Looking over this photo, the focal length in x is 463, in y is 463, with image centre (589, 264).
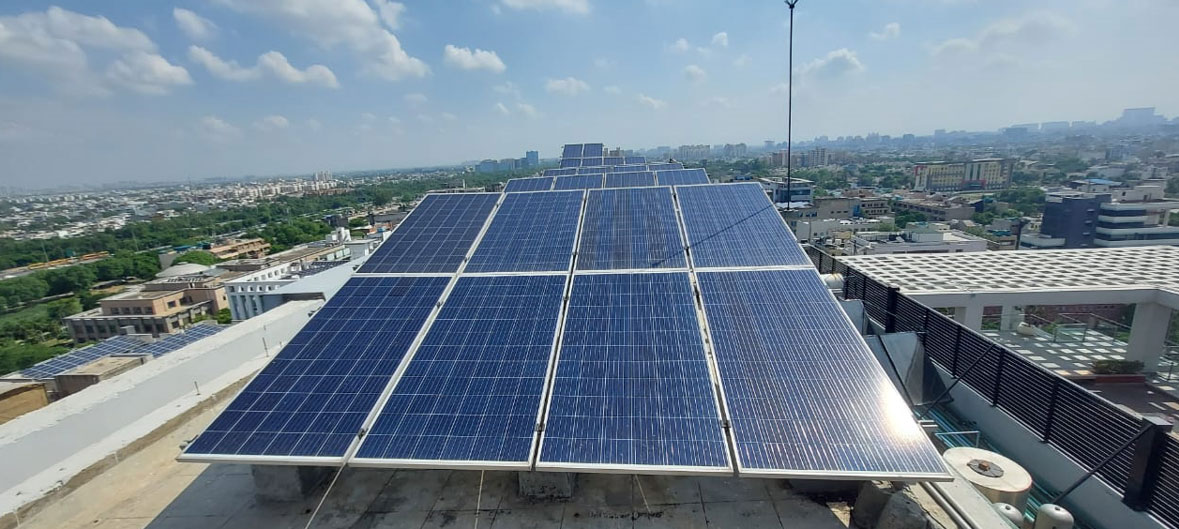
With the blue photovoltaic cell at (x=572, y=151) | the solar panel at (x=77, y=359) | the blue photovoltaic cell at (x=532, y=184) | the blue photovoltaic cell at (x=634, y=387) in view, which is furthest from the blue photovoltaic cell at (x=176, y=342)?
the blue photovoltaic cell at (x=572, y=151)

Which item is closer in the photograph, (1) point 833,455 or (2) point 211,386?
(1) point 833,455

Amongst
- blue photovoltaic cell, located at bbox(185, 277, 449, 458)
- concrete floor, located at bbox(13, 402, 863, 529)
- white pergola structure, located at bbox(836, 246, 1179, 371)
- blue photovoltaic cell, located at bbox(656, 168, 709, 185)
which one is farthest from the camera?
blue photovoltaic cell, located at bbox(656, 168, 709, 185)

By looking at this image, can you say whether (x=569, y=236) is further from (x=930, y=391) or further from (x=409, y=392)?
(x=930, y=391)

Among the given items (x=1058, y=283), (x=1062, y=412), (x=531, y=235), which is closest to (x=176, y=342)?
(x=531, y=235)

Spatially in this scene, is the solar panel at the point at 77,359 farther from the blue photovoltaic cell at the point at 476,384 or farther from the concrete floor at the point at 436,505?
the blue photovoltaic cell at the point at 476,384

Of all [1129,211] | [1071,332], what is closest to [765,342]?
[1071,332]

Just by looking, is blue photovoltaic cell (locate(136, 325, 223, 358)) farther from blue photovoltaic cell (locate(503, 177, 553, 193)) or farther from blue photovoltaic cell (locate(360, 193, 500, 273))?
blue photovoltaic cell (locate(503, 177, 553, 193))

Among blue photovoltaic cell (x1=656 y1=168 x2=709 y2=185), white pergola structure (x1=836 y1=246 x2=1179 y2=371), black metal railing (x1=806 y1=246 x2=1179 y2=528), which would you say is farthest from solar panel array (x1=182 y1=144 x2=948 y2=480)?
blue photovoltaic cell (x1=656 y1=168 x2=709 y2=185)
